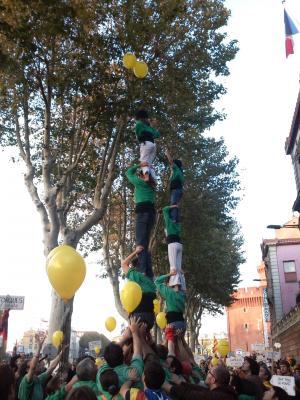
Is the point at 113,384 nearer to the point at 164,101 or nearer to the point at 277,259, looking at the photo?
the point at 164,101

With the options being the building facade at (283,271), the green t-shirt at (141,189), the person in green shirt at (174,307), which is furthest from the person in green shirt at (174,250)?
the building facade at (283,271)

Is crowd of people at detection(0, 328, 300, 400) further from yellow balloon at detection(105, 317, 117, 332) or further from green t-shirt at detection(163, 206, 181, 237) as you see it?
yellow balloon at detection(105, 317, 117, 332)

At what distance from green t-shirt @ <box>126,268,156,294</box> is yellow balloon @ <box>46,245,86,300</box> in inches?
67.3

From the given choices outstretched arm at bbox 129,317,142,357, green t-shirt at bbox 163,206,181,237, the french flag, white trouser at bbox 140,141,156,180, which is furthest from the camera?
the french flag

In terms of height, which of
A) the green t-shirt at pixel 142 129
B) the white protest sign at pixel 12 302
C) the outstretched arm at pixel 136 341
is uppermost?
the green t-shirt at pixel 142 129

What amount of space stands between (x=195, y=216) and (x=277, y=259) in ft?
79.5

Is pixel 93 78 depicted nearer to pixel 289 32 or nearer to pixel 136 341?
pixel 289 32

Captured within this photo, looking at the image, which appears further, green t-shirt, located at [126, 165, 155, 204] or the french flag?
the french flag

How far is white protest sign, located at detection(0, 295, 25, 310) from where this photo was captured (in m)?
11.7

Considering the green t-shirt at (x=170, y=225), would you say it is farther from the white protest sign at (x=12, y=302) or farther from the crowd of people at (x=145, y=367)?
the white protest sign at (x=12, y=302)

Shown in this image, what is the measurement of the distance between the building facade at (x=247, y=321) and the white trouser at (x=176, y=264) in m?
63.1

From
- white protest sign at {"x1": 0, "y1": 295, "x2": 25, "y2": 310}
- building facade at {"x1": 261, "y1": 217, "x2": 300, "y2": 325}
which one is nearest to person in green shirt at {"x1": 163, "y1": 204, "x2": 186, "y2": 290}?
white protest sign at {"x1": 0, "y1": 295, "x2": 25, "y2": 310}

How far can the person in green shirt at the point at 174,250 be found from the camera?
8.57 metres

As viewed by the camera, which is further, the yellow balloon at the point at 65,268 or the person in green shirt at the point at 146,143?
the person in green shirt at the point at 146,143
